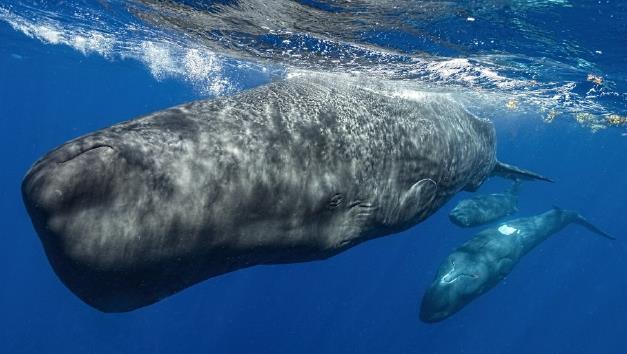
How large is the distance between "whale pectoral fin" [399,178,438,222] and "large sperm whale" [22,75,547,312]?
0.08 feet

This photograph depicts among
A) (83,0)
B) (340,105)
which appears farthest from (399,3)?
(83,0)

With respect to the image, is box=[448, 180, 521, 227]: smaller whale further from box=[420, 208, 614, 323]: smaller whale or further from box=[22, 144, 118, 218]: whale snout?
box=[22, 144, 118, 218]: whale snout

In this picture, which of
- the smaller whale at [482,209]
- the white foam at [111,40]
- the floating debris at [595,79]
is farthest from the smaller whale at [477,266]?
the white foam at [111,40]

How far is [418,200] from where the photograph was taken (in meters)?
5.62

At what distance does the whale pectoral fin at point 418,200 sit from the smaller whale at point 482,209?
8.56 meters

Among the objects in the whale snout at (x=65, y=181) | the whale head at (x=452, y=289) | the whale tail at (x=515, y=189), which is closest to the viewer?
the whale snout at (x=65, y=181)

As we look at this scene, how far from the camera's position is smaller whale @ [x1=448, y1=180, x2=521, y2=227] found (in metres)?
14.0

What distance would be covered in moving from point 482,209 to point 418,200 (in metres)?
10.1

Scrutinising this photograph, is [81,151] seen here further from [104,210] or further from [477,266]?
[477,266]

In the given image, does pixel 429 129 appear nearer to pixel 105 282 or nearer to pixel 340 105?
pixel 340 105

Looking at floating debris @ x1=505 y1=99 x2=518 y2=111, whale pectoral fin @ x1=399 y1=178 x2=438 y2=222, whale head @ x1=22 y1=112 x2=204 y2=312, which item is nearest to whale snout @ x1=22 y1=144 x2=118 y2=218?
whale head @ x1=22 y1=112 x2=204 y2=312

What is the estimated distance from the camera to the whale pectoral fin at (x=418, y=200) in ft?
17.7

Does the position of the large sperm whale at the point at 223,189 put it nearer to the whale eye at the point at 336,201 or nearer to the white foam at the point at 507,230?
the whale eye at the point at 336,201

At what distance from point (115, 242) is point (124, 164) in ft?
1.65
